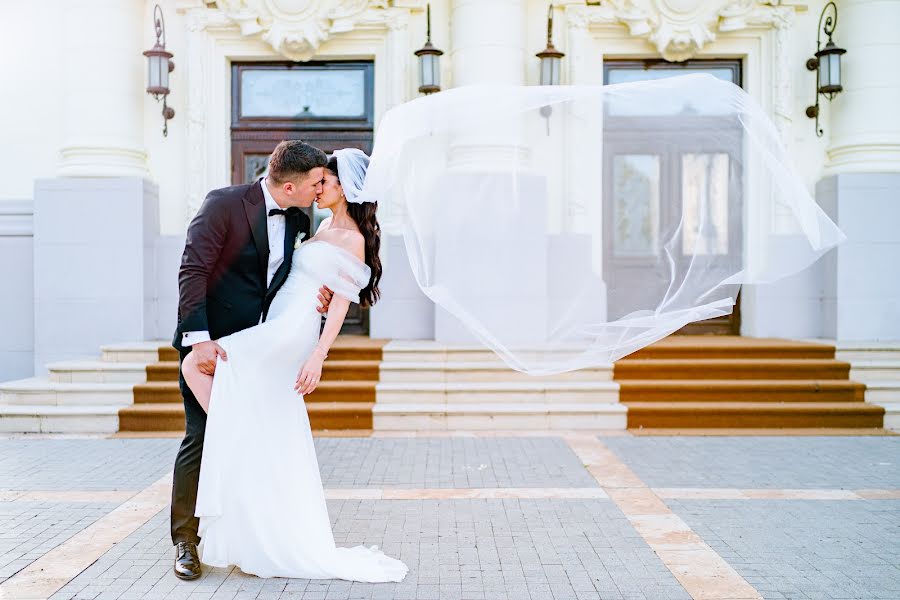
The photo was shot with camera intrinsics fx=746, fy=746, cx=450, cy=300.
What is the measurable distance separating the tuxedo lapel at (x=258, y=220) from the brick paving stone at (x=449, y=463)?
2.27 metres

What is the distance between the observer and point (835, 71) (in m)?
9.58

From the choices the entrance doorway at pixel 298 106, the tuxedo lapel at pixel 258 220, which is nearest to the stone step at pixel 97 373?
the entrance doorway at pixel 298 106

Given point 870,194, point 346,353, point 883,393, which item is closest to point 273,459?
point 346,353

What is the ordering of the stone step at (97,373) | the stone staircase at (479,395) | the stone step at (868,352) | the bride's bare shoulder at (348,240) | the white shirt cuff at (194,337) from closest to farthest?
1. the white shirt cuff at (194,337)
2. the bride's bare shoulder at (348,240)
3. the stone staircase at (479,395)
4. the stone step at (97,373)
5. the stone step at (868,352)

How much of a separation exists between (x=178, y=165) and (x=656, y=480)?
25.4 feet

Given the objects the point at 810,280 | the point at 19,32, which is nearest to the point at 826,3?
the point at 810,280

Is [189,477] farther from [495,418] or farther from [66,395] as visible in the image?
[66,395]

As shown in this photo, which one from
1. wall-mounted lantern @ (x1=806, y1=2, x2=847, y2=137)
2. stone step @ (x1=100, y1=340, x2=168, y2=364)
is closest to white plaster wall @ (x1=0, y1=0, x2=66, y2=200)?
stone step @ (x1=100, y1=340, x2=168, y2=364)

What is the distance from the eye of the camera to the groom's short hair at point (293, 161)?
3863mm

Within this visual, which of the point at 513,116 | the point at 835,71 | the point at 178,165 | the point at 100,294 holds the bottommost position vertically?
the point at 100,294

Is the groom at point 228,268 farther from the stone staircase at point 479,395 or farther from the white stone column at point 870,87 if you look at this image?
the white stone column at point 870,87

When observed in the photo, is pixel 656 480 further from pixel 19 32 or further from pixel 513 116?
pixel 19 32

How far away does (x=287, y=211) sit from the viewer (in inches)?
161

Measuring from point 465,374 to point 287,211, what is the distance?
4.56m
